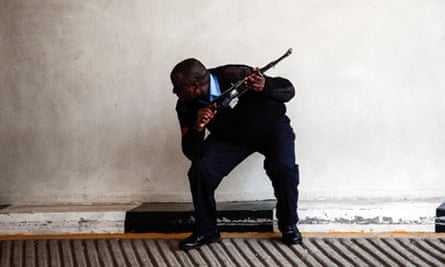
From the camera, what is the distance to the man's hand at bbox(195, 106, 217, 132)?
340 centimetres

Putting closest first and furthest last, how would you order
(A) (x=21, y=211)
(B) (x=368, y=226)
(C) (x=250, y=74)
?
(C) (x=250, y=74), (B) (x=368, y=226), (A) (x=21, y=211)

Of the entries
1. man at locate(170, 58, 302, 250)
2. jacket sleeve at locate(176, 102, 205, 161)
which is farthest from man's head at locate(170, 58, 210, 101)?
jacket sleeve at locate(176, 102, 205, 161)

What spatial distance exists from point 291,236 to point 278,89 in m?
0.71

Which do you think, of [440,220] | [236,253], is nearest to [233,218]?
[236,253]

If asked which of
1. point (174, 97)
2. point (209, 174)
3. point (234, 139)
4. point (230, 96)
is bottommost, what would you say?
point (209, 174)

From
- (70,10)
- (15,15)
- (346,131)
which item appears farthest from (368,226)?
(15,15)

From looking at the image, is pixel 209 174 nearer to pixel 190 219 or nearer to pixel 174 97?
pixel 190 219

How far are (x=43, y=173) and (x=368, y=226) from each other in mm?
1809

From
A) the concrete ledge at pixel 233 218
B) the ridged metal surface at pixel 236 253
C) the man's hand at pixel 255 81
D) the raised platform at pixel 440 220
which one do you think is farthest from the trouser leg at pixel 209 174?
the raised platform at pixel 440 220

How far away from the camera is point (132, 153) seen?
4082mm

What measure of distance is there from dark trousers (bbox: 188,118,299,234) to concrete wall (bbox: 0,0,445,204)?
15.1 inches

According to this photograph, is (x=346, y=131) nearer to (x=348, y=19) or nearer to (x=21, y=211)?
(x=348, y=19)

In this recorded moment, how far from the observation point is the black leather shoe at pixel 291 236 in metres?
3.54

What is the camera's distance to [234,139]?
3.61m
